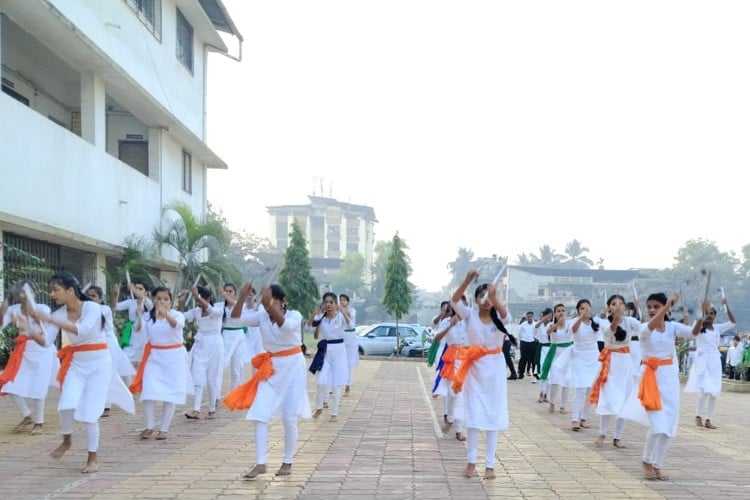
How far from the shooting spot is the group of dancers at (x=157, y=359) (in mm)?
7617

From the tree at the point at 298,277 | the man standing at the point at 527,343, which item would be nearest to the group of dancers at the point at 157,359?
the man standing at the point at 527,343

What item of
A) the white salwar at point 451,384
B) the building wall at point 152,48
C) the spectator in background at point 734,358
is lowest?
the spectator in background at point 734,358

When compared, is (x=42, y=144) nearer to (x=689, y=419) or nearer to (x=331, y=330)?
(x=331, y=330)

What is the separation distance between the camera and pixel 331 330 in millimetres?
12750

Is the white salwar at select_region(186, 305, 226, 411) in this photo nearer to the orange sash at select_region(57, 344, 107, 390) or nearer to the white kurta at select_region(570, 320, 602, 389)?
the orange sash at select_region(57, 344, 107, 390)

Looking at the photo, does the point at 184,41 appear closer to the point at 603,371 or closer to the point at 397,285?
the point at 397,285

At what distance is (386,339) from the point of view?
32094 millimetres

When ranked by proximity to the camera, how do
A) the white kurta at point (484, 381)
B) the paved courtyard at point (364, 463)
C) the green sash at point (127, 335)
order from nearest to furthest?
the paved courtyard at point (364, 463) → the white kurta at point (484, 381) → the green sash at point (127, 335)

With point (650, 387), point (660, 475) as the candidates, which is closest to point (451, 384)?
point (650, 387)

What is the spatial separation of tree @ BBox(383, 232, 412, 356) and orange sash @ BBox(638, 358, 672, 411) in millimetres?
23135

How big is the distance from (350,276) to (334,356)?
240 feet

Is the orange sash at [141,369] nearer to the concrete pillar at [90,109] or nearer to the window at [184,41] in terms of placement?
the concrete pillar at [90,109]

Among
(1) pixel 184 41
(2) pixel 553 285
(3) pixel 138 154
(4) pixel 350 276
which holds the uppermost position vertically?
(1) pixel 184 41

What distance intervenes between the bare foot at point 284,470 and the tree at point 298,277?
902 inches
